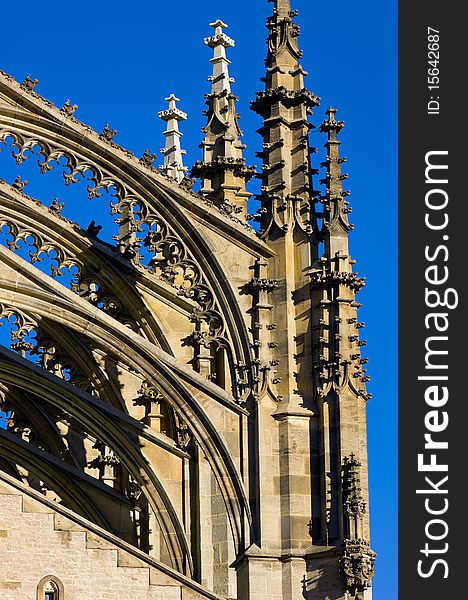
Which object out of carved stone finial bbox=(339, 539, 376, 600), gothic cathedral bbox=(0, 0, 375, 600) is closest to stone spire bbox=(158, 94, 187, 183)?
gothic cathedral bbox=(0, 0, 375, 600)

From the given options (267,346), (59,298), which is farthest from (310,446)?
(59,298)

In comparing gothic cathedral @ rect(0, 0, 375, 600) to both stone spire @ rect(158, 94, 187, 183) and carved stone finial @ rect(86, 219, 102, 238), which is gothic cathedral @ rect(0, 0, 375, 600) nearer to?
carved stone finial @ rect(86, 219, 102, 238)

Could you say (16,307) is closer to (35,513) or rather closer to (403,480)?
(35,513)

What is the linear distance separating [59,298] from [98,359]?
7.40ft

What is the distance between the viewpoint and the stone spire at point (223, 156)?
37906mm

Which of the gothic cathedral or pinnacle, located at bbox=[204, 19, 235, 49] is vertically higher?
pinnacle, located at bbox=[204, 19, 235, 49]

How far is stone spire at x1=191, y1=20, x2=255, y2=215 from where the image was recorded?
37.9 meters

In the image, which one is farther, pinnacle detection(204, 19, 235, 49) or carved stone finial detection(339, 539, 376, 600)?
pinnacle detection(204, 19, 235, 49)

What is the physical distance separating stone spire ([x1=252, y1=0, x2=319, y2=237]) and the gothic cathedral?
26 mm

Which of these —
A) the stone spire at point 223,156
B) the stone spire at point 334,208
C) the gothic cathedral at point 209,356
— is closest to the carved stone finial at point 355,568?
the gothic cathedral at point 209,356

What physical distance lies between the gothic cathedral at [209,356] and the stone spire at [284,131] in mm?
26

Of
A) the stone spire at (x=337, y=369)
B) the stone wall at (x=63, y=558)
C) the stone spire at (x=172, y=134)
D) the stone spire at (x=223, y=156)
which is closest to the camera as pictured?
the stone wall at (x=63, y=558)

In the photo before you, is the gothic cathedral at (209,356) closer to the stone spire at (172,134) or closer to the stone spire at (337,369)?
the stone spire at (337,369)

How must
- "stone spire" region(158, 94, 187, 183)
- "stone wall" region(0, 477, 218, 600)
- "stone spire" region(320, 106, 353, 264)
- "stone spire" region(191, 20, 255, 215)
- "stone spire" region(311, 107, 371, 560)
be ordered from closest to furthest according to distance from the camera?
1. "stone wall" region(0, 477, 218, 600)
2. "stone spire" region(311, 107, 371, 560)
3. "stone spire" region(320, 106, 353, 264)
4. "stone spire" region(191, 20, 255, 215)
5. "stone spire" region(158, 94, 187, 183)
